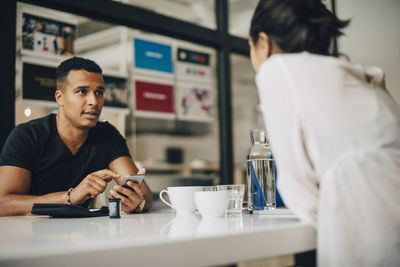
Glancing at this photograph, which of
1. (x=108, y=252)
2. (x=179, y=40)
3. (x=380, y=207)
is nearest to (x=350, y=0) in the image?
(x=179, y=40)

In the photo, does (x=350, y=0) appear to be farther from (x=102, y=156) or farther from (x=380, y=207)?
(x=380, y=207)

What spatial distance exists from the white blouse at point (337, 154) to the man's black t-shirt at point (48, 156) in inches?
51.8

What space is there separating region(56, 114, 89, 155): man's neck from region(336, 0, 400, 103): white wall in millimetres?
2579

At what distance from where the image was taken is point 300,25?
37.5 inches

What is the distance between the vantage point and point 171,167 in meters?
5.46

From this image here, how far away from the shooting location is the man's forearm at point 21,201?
152 centimetres

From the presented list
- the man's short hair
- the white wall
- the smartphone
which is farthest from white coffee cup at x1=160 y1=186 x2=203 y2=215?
the white wall

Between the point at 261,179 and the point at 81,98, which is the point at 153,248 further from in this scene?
the point at 81,98

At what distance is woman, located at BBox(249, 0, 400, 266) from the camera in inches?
28.7

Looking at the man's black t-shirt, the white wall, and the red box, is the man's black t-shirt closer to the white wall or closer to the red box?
the red box

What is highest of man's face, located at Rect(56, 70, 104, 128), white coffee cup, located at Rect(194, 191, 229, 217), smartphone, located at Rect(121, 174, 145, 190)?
man's face, located at Rect(56, 70, 104, 128)

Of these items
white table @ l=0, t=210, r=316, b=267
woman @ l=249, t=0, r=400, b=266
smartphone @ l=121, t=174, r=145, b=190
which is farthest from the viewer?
smartphone @ l=121, t=174, r=145, b=190

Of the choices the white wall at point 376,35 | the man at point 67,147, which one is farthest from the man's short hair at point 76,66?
the white wall at point 376,35

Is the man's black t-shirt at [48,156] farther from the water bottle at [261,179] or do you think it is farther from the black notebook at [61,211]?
the water bottle at [261,179]
